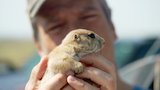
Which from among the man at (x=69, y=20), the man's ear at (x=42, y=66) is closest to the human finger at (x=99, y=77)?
the man's ear at (x=42, y=66)

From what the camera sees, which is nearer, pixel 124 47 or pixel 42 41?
pixel 42 41

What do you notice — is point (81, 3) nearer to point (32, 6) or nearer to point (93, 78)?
point (32, 6)

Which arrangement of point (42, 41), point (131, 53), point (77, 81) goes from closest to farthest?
point (77, 81)
point (42, 41)
point (131, 53)

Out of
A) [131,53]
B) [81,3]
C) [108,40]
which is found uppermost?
[81,3]

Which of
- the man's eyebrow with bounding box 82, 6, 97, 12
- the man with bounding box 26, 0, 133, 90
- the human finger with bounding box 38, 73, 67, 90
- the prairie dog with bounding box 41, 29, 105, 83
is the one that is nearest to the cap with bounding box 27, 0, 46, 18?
the man with bounding box 26, 0, 133, 90

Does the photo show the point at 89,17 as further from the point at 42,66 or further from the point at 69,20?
the point at 42,66

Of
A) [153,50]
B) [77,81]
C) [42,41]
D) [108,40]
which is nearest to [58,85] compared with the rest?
[77,81]
